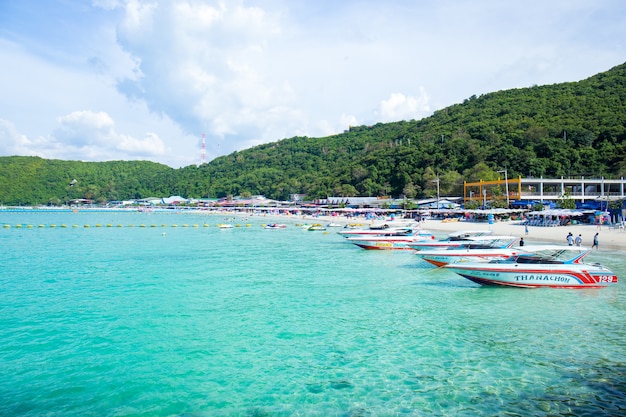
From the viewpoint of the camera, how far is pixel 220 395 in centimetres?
904

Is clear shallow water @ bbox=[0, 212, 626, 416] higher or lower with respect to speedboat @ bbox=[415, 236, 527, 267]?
lower

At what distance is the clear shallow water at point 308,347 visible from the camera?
8.66 meters

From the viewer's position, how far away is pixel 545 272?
58.6 feet

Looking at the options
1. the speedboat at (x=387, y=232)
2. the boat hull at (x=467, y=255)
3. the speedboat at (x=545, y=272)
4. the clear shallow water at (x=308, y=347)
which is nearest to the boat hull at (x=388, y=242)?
the speedboat at (x=387, y=232)

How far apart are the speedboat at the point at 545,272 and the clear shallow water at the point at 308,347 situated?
563mm

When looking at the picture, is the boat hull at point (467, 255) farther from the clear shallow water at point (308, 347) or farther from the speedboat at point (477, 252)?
the clear shallow water at point (308, 347)

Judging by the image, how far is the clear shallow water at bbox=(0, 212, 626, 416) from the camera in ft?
28.4

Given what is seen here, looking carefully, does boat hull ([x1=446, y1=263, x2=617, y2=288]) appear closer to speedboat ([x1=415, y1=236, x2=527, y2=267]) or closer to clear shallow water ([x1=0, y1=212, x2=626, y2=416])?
clear shallow water ([x1=0, y1=212, x2=626, y2=416])

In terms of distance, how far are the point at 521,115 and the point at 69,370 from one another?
112m

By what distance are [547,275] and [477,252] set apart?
453cm

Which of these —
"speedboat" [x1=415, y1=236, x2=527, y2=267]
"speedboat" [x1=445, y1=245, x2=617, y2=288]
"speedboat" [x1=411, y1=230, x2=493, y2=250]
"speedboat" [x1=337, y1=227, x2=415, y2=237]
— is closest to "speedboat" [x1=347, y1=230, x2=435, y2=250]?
"speedboat" [x1=337, y1=227, x2=415, y2=237]

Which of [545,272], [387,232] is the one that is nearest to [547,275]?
[545,272]

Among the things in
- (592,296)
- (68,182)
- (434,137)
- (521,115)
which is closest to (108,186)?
(68,182)

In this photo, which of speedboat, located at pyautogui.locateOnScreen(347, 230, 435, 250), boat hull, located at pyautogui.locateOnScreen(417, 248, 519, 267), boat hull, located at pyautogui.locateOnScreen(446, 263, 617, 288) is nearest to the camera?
boat hull, located at pyautogui.locateOnScreen(446, 263, 617, 288)
